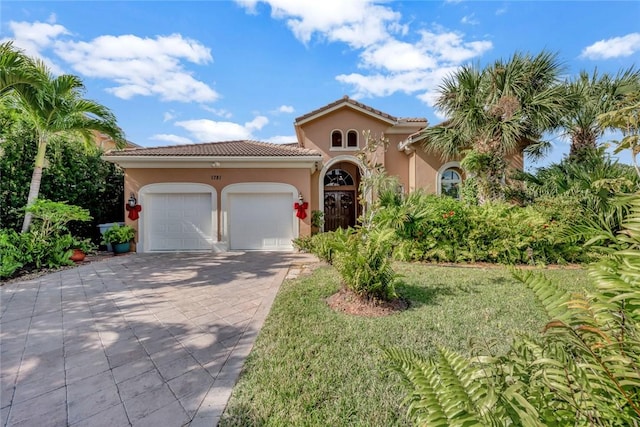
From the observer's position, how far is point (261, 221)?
38.3 feet

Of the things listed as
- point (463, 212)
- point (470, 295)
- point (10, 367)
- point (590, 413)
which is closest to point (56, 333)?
point (10, 367)

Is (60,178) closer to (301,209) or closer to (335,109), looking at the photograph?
(301,209)

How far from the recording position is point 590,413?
117 centimetres

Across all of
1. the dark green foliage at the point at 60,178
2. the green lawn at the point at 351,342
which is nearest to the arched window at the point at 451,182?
the green lawn at the point at 351,342

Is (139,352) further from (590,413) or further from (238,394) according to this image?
(590,413)

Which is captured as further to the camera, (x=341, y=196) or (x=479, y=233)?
(x=341, y=196)

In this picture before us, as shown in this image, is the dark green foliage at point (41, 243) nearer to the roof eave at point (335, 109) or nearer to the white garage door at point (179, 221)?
the white garage door at point (179, 221)

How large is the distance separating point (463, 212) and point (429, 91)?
6.14 m

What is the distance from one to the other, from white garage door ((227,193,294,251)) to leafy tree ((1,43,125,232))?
5445mm

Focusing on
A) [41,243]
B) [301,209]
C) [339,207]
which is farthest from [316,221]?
[41,243]

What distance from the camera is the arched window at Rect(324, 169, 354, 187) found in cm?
1527

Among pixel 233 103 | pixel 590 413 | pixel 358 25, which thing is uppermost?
pixel 358 25

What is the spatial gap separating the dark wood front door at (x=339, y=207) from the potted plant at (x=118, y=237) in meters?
9.34

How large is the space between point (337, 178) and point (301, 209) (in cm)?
480
